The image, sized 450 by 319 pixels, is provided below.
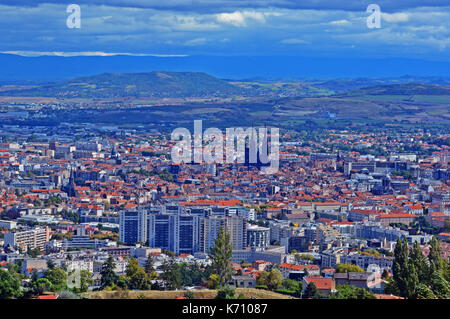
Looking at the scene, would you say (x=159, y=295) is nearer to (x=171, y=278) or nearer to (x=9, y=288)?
(x=9, y=288)

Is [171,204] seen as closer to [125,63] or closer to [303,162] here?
[303,162]

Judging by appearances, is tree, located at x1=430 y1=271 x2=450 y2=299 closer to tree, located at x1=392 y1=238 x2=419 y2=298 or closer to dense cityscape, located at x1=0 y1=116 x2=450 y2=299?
dense cityscape, located at x1=0 y1=116 x2=450 y2=299

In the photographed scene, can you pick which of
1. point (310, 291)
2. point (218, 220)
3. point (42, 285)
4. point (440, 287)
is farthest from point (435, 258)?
point (218, 220)

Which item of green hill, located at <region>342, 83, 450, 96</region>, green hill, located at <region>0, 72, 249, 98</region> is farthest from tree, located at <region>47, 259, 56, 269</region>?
green hill, located at <region>0, 72, 249, 98</region>

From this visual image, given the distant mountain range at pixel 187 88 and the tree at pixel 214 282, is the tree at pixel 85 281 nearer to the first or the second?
the tree at pixel 214 282

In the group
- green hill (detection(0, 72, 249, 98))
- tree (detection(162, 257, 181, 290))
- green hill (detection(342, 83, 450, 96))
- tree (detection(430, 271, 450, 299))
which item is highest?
green hill (detection(0, 72, 249, 98))

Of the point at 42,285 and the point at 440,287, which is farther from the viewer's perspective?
the point at 42,285

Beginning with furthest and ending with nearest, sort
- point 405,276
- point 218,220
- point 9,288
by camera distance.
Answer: point 218,220 → point 405,276 → point 9,288
